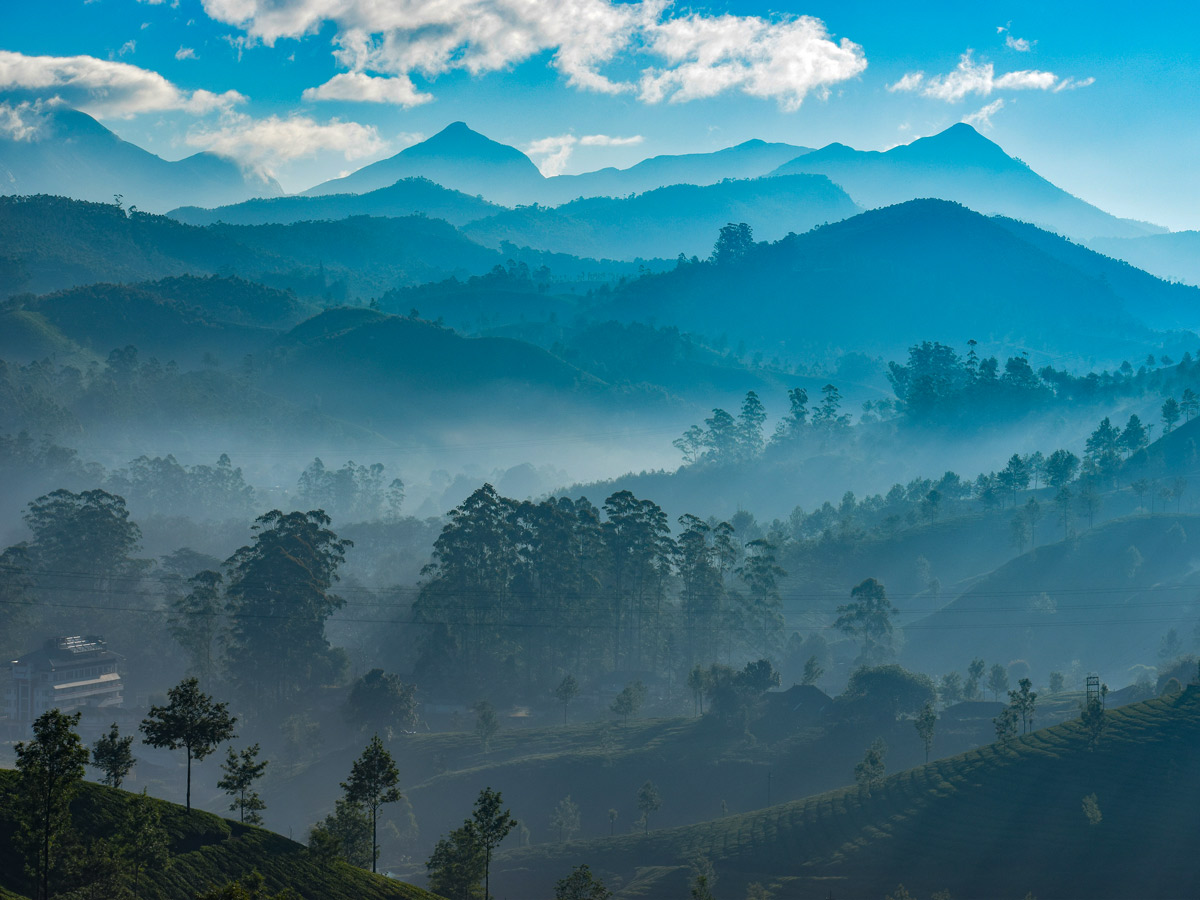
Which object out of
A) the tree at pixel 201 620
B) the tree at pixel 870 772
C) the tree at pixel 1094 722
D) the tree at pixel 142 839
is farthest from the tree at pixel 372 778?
the tree at pixel 201 620

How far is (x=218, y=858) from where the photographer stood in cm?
4709

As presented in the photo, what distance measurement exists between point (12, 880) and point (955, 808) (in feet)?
207

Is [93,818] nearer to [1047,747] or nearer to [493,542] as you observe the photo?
[1047,747]

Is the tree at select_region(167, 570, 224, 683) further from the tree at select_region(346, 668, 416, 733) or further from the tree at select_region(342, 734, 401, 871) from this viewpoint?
the tree at select_region(342, 734, 401, 871)

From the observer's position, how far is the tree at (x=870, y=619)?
131375 mm

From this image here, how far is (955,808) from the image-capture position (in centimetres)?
7631

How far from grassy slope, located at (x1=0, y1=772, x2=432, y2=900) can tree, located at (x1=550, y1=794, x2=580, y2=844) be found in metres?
38.3

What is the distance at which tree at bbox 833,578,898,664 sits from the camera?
13138cm

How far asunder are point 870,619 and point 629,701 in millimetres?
38091

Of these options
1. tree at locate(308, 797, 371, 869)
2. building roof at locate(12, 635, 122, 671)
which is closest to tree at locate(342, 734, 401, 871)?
tree at locate(308, 797, 371, 869)

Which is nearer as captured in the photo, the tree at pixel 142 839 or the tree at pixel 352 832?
the tree at pixel 142 839

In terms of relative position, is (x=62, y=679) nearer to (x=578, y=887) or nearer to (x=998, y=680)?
(x=578, y=887)

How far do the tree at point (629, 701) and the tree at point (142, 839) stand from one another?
72.0 metres

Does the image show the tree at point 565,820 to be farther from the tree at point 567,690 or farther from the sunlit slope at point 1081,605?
the sunlit slope at point 1081,605
